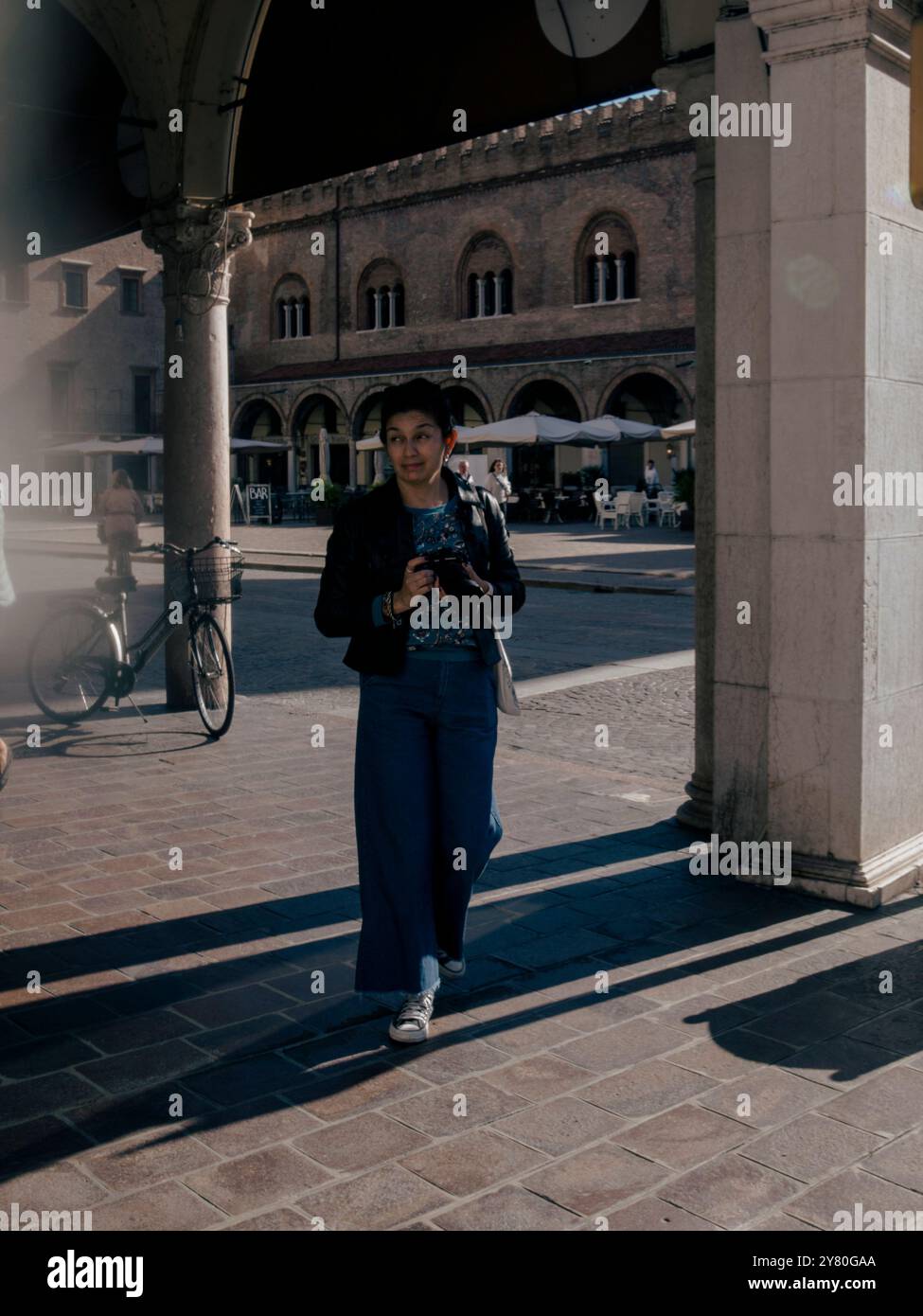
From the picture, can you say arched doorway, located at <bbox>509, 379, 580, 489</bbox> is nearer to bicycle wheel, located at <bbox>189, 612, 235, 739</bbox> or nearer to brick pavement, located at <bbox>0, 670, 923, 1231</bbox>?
bicycle wheel, located at <bbox>189, 612, 235, 739</bbox>

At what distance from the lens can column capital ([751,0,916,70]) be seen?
479 centimetres

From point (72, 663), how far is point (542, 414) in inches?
1333

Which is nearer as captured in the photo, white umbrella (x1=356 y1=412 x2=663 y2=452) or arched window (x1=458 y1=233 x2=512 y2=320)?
white umbrella (x1=356 y1=412 x2=663 y2=452)

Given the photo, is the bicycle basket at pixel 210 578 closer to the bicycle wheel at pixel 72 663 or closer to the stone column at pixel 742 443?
the bicycle wheel at pixel 72 663

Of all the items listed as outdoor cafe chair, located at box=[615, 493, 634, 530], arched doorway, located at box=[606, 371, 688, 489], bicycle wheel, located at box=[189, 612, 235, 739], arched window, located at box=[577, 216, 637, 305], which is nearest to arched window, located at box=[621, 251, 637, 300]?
arched window, located at box=[577, 216, 637, 305]

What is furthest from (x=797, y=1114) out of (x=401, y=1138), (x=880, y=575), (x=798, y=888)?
(x=880, y=575)

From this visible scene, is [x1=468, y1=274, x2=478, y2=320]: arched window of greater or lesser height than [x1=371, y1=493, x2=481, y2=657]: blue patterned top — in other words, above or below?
above

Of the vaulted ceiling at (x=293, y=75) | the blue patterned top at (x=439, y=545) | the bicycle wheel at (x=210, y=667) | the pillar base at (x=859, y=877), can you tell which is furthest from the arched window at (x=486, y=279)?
the blue patterned top at (x=439, y=545)

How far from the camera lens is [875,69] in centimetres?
483

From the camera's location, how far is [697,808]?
602 centimetres

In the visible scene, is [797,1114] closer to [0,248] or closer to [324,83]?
[324,83]

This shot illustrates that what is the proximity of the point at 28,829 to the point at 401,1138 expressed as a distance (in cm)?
335

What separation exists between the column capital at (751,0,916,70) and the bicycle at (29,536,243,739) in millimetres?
4453

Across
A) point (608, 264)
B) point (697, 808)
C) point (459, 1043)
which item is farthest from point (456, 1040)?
point (608, 264)
